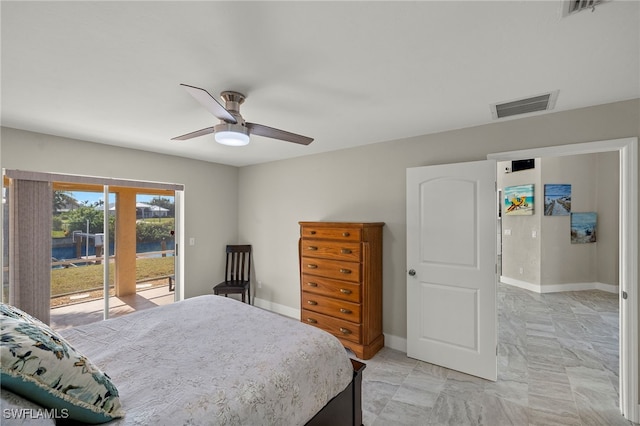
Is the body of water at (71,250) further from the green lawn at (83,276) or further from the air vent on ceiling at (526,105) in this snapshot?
the air vent on ceiling at (526,105)

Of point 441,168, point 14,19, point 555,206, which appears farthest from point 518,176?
point 14,19

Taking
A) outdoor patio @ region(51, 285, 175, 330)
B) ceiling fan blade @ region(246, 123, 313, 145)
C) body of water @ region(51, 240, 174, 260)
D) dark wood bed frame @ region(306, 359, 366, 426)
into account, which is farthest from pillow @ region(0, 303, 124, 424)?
outdoor patio @ region(51, 285, 175, 330)

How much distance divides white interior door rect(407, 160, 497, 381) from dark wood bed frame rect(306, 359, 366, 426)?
50.8 inches

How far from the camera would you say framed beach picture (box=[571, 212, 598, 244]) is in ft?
18.0

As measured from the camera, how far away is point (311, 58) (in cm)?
158

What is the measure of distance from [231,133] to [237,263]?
3.32 meters

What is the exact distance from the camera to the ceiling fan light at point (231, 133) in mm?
1835

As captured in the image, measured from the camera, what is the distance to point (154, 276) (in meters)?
4.21

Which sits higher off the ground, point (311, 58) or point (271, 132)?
point (311, 58)

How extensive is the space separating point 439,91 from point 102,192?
4079 mm

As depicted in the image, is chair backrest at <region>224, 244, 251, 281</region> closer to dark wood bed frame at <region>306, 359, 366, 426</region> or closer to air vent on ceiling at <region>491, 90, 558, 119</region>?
dark wood bed frame at <region>306, 359, 366, 426</region>

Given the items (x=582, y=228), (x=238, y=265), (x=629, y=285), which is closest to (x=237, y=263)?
(x=238, y=265)

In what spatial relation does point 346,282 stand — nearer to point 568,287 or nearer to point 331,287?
point 331,287

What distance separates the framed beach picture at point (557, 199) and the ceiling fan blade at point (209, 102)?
6.31 m
